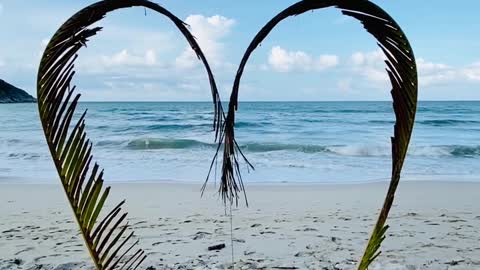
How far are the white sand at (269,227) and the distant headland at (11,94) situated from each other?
181 ft

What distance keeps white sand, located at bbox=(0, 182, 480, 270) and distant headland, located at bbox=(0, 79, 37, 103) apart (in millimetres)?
55223

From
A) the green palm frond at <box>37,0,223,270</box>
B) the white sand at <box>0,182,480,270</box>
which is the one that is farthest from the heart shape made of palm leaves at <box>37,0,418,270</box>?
the white sand at <box>0,182,480,270</box>

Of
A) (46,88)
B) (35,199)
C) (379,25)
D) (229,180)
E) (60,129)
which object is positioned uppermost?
(379,25)

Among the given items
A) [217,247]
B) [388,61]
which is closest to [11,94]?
[217,247]

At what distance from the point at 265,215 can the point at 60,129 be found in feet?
13.3

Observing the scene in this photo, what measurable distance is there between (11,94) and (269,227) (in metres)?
61.4

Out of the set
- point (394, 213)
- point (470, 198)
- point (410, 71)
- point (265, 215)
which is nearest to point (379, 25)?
point (410, 71)

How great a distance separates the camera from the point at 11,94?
193ft

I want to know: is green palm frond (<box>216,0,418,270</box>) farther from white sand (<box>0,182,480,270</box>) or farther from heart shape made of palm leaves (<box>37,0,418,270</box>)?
white sand (<box>0,182,480,270</box>)

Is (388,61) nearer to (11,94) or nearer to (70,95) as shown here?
(70,95)

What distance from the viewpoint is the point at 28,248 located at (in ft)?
13.2

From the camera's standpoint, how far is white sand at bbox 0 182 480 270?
12.2ft

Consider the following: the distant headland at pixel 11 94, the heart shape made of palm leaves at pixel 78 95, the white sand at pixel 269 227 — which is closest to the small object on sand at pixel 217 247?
the white sand at pixel 269 227

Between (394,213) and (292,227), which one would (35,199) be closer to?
(292,227)
